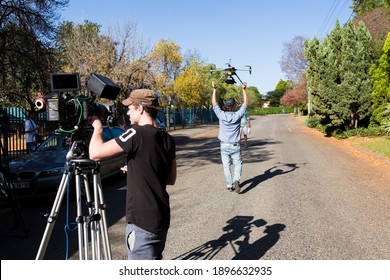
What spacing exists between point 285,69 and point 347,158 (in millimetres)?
39017

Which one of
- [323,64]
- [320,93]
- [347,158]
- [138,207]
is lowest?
[347,158]

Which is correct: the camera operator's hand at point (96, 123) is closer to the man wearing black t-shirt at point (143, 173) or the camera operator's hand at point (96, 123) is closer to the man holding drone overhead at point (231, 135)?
the man wearing black t-shirt at point (143, 173)

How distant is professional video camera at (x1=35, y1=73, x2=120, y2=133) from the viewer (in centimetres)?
307

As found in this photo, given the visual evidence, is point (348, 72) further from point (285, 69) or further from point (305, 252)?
point (285, 69)

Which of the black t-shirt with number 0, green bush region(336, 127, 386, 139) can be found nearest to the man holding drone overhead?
the black t-shirt with number 0

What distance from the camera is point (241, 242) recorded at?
500 centimetres

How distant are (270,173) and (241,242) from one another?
5.45 metres

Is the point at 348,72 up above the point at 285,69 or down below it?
below

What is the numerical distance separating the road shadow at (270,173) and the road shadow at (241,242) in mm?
2223

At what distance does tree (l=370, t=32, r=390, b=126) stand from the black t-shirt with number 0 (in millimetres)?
16529

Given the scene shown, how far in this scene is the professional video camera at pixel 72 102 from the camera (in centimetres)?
307

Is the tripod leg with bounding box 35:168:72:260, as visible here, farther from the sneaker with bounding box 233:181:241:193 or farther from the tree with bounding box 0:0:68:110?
the tree with bounding box 0:0:68:110

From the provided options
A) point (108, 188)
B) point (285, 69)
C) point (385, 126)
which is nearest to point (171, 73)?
point (285, 69)

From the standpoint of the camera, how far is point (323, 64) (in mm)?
20750
